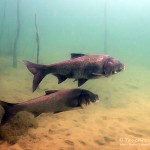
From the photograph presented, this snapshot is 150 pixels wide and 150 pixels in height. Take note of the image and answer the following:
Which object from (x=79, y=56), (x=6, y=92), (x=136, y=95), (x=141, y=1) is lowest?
(x=136, y=95)

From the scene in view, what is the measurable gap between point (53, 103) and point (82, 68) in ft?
3.07

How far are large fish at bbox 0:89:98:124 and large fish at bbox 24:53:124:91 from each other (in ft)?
0.97

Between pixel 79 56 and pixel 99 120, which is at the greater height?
pixel 79 56

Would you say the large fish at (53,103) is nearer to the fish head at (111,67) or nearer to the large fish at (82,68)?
the large fish at (82,68)

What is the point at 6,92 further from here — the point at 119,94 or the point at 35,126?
the point at 119,94

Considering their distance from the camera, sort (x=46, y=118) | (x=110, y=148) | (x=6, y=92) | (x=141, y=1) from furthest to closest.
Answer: (x=141, y=1)
(x=6, y=92)
(x=46, y=118)
(x=110, y=148)

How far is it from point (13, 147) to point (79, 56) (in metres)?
2.96

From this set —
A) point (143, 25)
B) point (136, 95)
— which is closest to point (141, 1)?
point (143, 25)

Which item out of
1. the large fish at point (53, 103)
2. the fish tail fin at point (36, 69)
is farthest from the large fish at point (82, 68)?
the large fish at point (53, 103)

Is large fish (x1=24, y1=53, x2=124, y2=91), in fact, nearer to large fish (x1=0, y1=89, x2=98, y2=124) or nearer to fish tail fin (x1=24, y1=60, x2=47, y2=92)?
fish tail fin (x1=24, y1=60, x2=47, y2=92)

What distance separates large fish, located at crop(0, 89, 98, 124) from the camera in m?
4.82

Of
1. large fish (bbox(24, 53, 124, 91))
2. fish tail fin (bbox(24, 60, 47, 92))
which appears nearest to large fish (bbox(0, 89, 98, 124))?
large fish (bbox(24, 53, 124, 91))

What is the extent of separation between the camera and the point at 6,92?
11.0m

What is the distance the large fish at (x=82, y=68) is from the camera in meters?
4.91
